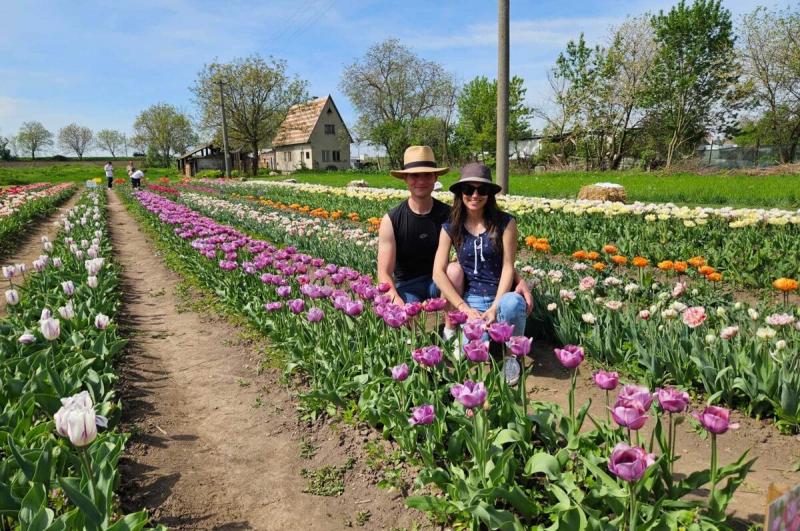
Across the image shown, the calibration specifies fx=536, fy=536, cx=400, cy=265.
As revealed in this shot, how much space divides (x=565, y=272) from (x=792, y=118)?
126 feet

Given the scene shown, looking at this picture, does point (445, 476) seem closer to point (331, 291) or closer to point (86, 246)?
point (331, 291)

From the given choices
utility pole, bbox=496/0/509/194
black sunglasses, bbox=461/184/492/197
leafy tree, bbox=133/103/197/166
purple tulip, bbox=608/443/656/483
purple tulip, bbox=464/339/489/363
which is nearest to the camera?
purple tulip, bbox=608/443/656/483

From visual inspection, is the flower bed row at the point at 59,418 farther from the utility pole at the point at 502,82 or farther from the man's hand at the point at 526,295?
the utility pole at the point at 502,82

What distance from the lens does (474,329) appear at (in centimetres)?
254

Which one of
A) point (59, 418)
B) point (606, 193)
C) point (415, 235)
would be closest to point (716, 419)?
point (59, 418)

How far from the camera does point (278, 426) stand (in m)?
3.36

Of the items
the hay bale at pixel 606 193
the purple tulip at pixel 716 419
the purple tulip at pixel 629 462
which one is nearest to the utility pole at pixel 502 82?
the hay bale at pixel 606 193

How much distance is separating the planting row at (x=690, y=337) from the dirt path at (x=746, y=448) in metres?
0.12

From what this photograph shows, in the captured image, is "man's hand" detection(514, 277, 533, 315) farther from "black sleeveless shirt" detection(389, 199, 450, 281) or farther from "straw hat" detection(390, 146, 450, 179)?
"straw hat" detection(390, 146, 450, 179)

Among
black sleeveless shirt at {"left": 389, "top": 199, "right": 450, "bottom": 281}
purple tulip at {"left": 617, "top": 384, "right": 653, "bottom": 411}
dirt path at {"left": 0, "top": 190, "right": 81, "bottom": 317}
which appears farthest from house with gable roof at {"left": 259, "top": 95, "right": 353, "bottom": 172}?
purple tulip at {"left": 617, "top": 384, "right": 653, "bottom": 411}

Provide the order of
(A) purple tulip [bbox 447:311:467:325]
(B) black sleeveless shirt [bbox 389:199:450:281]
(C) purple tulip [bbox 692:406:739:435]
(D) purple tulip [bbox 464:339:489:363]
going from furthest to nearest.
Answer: (B) black sleeveless shirt [bbox 389:199:450:281], (A) purple tulip [bbox 447:311:467:325], (D) purple tulip [bbox 464:339:489:363], (C) purple tulip [bbox 692:406:739:435]

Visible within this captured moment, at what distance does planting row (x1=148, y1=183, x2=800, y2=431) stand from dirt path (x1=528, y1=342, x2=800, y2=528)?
116 millimetres

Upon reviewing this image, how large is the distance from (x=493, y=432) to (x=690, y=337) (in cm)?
177

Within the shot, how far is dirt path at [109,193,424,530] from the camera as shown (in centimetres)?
252
